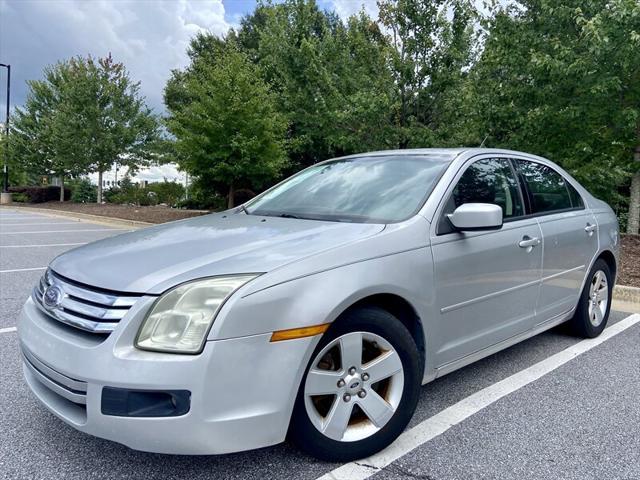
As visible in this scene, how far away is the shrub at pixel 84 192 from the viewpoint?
2725 cm

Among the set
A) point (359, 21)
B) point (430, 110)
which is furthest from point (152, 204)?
point (430, 110)

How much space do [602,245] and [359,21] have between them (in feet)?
33.5

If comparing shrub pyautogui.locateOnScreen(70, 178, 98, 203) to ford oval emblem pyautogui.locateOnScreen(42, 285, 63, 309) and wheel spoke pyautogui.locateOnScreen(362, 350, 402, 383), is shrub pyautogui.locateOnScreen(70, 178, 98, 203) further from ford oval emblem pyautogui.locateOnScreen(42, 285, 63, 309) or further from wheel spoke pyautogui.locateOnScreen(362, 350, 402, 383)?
wheel spoke pyautogui.locateOnScreen(362, 350, 402, 383)

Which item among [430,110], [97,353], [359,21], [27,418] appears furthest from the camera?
[359,21]

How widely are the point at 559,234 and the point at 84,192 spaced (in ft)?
91.1

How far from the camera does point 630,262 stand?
7.36 metres

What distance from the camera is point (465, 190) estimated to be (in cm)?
315

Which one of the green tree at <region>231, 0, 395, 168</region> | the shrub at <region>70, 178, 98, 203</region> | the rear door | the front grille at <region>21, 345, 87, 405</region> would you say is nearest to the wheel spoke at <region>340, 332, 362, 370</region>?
the front grille at <region>21, 345, 87, 405</region>

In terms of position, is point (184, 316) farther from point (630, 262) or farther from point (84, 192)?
point (84, 192)

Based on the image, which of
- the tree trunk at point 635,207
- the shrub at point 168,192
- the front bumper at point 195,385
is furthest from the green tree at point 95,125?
the front bumper at point 195,385

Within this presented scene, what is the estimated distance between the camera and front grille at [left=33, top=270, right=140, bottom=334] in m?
2.05

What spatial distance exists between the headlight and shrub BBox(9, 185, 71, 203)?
29.6 meters

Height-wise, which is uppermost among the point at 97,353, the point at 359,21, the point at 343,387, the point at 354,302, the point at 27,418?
the point at 359,21

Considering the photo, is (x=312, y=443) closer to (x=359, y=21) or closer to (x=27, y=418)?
(x=27, y=418)
